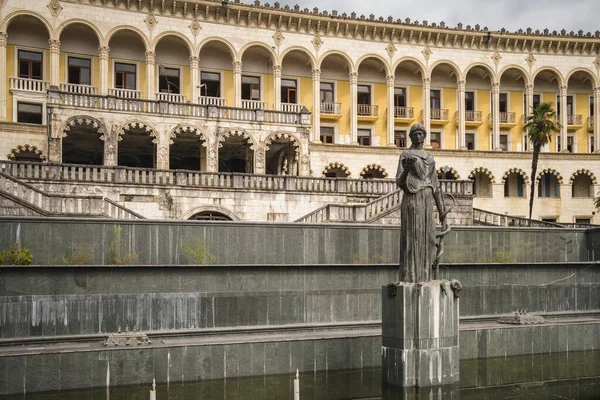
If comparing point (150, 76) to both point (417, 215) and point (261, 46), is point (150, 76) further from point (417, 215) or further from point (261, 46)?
point (417, 215)

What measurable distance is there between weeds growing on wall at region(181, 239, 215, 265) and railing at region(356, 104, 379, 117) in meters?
33.6

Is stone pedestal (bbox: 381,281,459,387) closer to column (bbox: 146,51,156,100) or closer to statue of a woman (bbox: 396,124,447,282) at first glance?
statue of a woman (bbox: 396,124,447,282)

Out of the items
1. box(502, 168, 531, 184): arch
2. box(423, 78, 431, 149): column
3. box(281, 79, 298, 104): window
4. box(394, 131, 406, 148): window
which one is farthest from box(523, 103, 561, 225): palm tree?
box(281, 79, 298, 104): window

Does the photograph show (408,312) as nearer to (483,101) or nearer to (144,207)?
(144,207)

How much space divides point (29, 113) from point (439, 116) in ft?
96.3

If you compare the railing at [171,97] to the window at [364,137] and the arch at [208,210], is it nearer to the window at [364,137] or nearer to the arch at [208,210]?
the window at [364,137]

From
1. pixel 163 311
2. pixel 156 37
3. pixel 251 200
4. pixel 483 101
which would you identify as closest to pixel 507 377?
pixel 163 311

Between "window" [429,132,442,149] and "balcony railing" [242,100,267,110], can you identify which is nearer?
"balcony railing" [242,100,267,110]

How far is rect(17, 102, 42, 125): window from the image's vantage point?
40000mm

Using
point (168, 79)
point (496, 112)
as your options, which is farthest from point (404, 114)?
point (168, 79)

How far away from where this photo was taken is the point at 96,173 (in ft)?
91.2

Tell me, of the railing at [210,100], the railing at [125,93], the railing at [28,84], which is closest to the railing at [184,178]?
the railing at [125,93]

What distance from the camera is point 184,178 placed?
29703 mm

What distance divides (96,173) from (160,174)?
2737 mm
